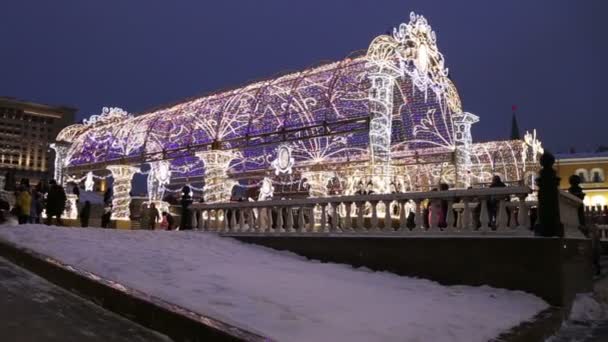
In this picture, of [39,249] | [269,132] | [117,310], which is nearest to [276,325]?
[117,310]

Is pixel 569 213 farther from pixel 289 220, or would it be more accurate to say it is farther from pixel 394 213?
pixel 289 220

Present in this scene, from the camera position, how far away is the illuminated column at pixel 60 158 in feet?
87.1

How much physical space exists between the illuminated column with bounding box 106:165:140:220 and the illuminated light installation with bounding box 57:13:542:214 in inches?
16.9

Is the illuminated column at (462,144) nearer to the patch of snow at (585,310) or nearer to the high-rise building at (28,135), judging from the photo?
the patch of snow at (585,310)

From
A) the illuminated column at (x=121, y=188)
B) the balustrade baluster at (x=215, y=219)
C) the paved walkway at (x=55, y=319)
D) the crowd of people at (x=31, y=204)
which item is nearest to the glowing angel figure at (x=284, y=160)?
the balustrade baluster at (x=215, y=219)

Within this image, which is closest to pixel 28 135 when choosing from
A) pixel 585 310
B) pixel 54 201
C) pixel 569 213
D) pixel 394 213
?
pixel 54 201

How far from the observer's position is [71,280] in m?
6.11

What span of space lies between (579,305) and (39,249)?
790 cm

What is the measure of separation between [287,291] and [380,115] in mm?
8998

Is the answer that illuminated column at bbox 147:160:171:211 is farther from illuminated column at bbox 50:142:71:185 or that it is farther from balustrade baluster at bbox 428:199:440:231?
balustrade baluster at bbox 428:199:440:231

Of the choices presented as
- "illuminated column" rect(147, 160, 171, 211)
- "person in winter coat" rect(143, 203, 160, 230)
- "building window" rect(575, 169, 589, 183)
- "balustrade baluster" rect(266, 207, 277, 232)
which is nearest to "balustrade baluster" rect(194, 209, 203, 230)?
"balustrade baluster" rect(266, 207, 277, 232)

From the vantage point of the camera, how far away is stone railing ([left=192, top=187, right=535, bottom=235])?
26.2 ft

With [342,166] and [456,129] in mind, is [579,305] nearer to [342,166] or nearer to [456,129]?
[342,166]

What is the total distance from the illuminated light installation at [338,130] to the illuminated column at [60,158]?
297cm
